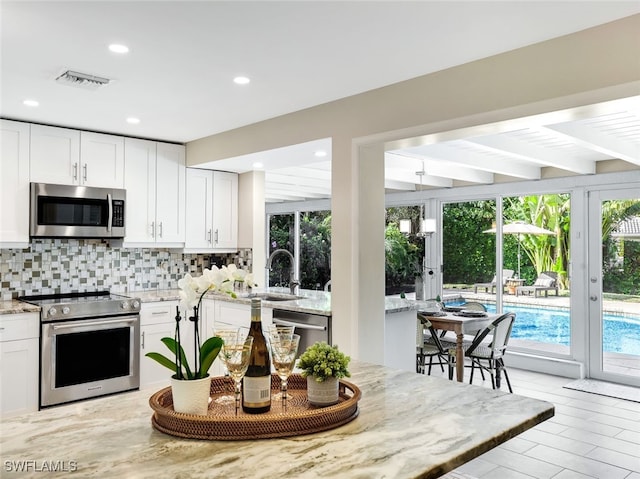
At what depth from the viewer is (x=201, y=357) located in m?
1.50

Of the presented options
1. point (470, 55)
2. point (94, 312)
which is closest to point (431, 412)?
point (470, 55)

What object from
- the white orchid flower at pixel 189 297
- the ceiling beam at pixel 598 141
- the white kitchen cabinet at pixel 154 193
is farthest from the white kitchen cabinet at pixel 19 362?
the ceiling beam at pixel 598 141

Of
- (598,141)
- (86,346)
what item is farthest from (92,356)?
(598,141)

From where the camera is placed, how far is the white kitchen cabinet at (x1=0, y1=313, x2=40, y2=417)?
378 cm

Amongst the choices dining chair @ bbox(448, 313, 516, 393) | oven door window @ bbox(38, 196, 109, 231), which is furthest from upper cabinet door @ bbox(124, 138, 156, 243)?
dining chair @ bbox(448, 313, 516, 393)

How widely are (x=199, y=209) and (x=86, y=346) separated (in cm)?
176

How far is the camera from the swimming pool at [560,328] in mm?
5520

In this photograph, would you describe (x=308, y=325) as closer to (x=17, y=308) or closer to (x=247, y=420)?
(x=17, y=308)

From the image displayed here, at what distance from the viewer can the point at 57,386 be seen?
4.02 m

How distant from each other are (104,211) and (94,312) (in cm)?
93

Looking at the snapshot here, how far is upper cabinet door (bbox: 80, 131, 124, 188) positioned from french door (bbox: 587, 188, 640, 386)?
5167 millimetres

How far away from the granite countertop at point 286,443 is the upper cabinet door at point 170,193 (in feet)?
11.3

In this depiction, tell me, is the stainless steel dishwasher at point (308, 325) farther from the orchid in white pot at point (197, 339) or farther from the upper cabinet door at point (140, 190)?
Result: the orchid in white pot at point (197, 339)

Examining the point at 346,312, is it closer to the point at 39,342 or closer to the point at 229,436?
the point at 229,436
